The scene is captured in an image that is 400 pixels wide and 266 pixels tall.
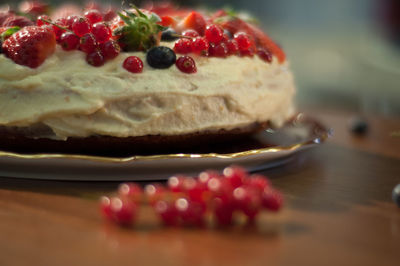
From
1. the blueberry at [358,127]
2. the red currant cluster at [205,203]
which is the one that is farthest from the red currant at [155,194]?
the blueberry at [358,127]

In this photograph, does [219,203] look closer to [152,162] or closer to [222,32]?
[152,162]

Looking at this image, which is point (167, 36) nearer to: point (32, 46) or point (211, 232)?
point (32, 46)

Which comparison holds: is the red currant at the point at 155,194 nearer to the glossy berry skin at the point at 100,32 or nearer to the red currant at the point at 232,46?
the glossy berry skin at the point at 100,32

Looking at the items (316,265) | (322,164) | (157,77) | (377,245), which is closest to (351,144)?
(322,164)

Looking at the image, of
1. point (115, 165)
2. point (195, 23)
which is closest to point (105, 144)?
point (115, 165)

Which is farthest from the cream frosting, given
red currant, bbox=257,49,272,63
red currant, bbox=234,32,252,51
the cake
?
red currant, bbox=257,49,272,63
